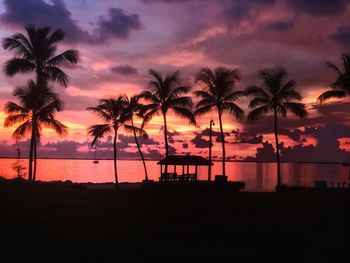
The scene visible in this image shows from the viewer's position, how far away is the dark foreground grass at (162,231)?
1043 centimetres

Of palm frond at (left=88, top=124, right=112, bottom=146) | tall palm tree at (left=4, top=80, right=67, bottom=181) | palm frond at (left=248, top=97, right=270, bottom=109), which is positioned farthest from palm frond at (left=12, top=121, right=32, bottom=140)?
palm frond at (left=248, top=97, right=270, bottom=109)

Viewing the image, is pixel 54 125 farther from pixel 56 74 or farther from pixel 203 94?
pixel 203 94

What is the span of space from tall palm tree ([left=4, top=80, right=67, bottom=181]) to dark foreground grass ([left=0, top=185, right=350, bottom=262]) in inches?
413

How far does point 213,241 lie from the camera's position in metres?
12.1

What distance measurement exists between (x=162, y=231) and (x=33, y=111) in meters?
20.7

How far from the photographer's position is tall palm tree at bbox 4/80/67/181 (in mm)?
30859

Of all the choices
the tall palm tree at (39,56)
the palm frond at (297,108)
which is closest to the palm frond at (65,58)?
the tall palm tree at (39,56)

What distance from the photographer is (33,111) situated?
3134 cm

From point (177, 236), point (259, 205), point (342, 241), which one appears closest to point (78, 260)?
point (177, 236)

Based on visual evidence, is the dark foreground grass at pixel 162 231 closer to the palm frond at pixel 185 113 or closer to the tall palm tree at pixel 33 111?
the tall palm tree at pixel 33 111

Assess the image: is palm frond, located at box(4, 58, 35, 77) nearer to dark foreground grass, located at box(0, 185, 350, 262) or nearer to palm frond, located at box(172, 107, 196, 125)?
dark foreground grass, located at box(0, 185, 350, 262)

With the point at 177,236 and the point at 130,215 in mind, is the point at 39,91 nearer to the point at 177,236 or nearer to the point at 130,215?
the point at 130,215

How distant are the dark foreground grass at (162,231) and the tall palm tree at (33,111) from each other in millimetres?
10479

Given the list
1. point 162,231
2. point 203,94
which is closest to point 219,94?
point 203,94
